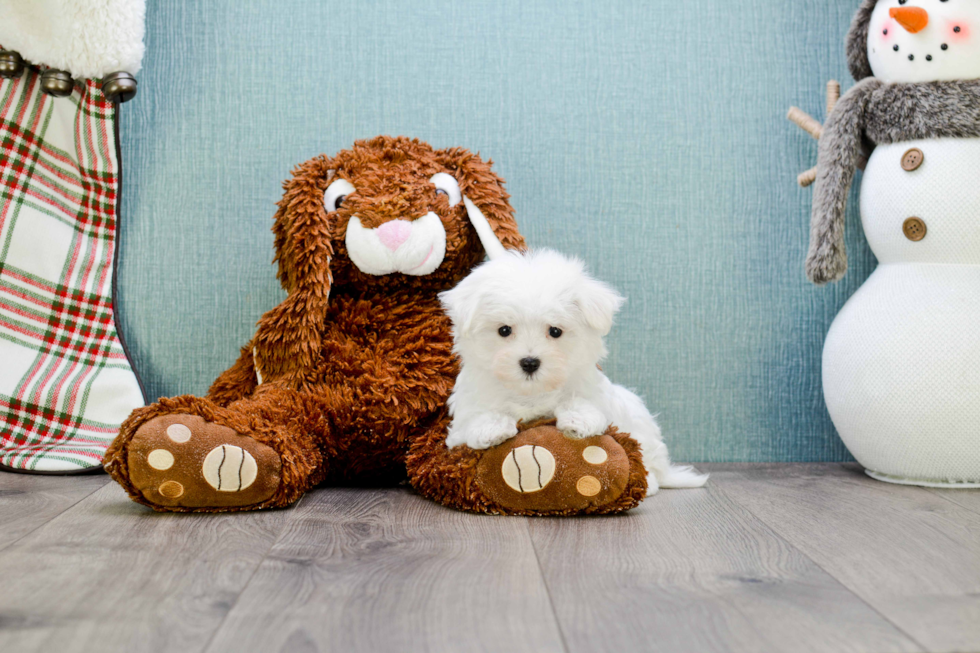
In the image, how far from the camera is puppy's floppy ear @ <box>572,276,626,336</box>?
3.44 ft

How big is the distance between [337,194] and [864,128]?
89cm

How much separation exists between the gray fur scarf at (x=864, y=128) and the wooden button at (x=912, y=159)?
1.1 inches

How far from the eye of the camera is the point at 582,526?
40.2 inches

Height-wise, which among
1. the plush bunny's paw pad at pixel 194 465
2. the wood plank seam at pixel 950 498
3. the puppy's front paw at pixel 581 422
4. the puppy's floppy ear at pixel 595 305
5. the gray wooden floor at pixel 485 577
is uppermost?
the puppy's floppy ear at pixel 595 305

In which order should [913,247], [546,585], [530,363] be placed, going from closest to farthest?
[546,585]
[530,363]
[913,247]

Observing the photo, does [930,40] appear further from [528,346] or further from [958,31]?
[528,346]

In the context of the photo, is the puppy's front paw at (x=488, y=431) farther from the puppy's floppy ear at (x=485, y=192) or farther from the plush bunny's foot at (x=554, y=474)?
the puppy's floppy ear at (x=485, y=192)

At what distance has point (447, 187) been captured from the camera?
1297 mm

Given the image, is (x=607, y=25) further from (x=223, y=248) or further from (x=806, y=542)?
(x=806, y=542)

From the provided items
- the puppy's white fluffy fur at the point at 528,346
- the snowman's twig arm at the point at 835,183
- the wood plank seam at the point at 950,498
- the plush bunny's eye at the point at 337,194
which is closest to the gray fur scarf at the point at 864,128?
the snowman's twig arm at the point at 835,183

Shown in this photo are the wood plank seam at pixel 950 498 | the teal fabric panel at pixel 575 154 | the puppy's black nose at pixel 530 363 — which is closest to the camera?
the puppy's black nose at pixel 530 363

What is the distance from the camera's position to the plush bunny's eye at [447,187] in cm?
129

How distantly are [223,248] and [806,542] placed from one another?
1097 millimetres

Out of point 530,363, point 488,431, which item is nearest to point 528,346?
point 530,363
